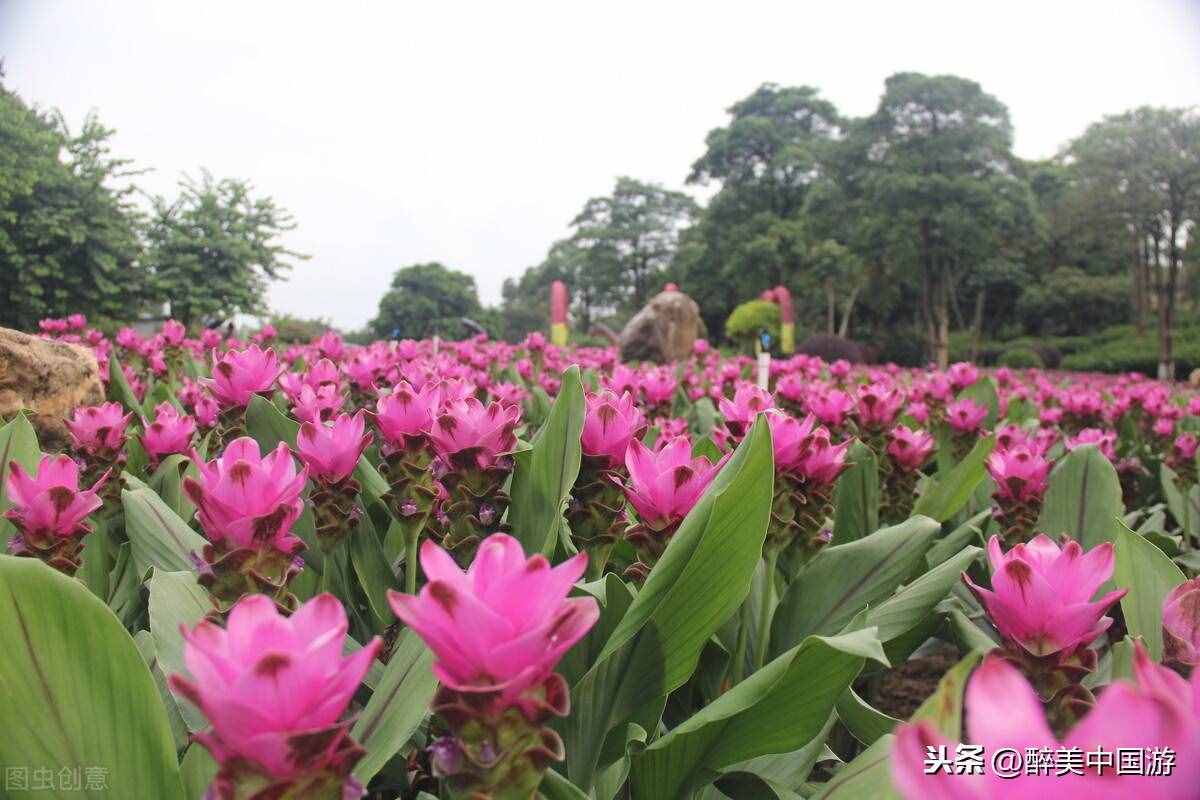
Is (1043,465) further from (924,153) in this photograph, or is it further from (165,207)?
(924,153)

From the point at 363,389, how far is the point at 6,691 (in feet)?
7.02

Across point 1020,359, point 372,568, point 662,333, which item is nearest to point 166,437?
point 372,568

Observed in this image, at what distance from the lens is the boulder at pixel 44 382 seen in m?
2.55

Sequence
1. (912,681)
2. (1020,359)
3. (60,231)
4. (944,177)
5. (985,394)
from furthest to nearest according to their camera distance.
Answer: (944,177) → (1020,359) → (60,231) → (985,394) → (912,681)

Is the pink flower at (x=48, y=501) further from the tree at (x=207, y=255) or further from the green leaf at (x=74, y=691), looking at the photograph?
the tree at (x=207, y=255)

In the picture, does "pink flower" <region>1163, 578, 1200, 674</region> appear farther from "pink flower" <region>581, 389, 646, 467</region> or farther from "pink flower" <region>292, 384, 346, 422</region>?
"pink flower" <region>292, 384, 346, 422</region>

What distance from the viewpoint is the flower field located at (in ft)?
2.11

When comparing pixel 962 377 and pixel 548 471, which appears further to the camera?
pixel 962 377

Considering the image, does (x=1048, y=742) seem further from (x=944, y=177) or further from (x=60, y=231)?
(x=944, y=177)

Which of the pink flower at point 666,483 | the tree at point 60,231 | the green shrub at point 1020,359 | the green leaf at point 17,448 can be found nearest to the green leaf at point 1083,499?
the pink flower at point 666,483

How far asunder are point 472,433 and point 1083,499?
164 cm

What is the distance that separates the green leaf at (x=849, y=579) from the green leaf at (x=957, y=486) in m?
0.79

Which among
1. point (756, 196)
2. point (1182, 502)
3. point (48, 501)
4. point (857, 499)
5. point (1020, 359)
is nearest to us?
point (48, 501)

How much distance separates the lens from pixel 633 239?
5753 cm
